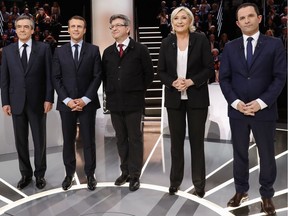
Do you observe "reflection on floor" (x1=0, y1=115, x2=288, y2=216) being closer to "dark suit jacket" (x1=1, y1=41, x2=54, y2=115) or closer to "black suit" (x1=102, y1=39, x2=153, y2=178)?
"black suit" (x1=102, y1=39, x2=153, y2=178)

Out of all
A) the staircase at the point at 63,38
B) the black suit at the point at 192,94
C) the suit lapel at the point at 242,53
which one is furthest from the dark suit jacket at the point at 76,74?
the staircase at the point at 63,38

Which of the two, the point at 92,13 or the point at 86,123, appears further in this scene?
the point at 92,13

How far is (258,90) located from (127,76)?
114 centimetres

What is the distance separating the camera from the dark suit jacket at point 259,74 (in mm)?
2648

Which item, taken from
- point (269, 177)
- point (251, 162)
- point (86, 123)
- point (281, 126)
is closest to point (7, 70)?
point (86, 123)

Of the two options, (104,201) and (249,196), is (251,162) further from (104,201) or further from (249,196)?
(104,201)

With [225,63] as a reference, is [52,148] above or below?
below

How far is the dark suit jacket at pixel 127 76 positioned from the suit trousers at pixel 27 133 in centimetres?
71

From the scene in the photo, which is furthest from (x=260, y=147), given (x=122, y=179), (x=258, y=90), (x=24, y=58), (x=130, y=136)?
(x=24, y=58)

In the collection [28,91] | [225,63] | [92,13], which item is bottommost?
[28,91]

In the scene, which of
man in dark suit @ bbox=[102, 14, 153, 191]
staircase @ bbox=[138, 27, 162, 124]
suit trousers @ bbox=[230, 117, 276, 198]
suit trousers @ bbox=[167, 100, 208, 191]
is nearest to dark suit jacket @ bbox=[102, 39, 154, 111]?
man in dark suit @ bbox=[102, 14, 153, 191]

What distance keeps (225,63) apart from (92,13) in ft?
17.5

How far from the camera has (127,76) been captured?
320 centimetres

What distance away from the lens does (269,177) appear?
9.06 ft
